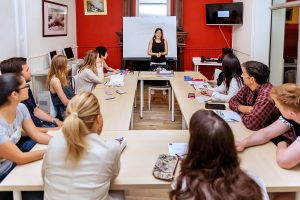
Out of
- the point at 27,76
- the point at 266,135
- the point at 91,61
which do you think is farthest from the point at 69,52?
the point at 266,135

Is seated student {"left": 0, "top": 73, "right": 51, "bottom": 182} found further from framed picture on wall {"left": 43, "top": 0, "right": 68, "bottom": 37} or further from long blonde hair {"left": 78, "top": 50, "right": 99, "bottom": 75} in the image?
framed picture on wall {"left": 43, "top": 0, "right": 68, "bottom": 37}

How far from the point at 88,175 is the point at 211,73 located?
6708 millimetres

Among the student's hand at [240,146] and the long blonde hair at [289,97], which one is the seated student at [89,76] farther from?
the long blonde hair at [289,97]

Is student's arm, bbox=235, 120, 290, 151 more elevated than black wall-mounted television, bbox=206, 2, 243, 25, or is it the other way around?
black wall-mounted television, bbox=206, 2, 243, 25

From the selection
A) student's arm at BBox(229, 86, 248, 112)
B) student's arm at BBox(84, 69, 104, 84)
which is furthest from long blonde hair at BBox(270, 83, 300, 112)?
student's arm at BBox(84, 69, 104, 84)

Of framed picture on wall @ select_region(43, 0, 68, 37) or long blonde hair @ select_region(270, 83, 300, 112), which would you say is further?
framed picture on wall @ select_region(43, 0, 68, 37)

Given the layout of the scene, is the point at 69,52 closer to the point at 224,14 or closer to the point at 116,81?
the point at 116,81

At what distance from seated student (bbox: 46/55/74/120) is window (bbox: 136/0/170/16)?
4.62 meters

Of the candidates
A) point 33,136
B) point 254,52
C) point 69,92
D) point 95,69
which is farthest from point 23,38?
point 254,52

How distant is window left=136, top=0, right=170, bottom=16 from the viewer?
25.8ft

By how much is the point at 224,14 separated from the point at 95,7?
2858 millimetres

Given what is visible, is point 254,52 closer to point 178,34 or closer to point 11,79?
point 178,34

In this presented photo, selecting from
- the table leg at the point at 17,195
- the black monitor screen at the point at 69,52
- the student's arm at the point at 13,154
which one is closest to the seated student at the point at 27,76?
the student's arm at the point at 13,154

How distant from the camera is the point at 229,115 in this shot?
112 inches
